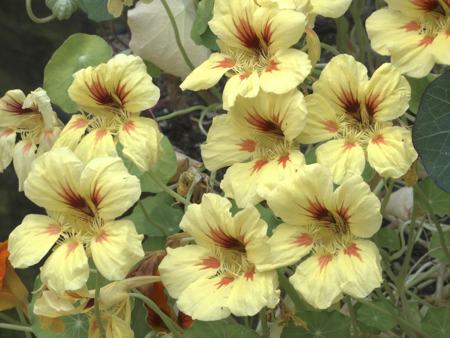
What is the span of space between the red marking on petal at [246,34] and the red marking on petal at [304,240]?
206mm

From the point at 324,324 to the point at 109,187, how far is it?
319 mm

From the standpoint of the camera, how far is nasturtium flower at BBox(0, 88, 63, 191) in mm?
1133

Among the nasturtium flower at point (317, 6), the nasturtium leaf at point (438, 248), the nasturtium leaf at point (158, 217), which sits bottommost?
the nasturtium leaf at point (438, 248)

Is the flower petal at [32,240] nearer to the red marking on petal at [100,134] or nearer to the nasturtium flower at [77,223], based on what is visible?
the nasturtium flower at [77,223]

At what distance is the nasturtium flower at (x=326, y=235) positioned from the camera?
916 mm

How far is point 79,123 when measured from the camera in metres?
1.09

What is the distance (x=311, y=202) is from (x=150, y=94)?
22cm

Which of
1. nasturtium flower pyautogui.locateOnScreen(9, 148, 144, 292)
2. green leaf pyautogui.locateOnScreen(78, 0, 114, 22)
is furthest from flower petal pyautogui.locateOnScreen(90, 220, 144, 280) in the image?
green leaf pyautogui.locateOnScreen(78, 0, 114, 22)

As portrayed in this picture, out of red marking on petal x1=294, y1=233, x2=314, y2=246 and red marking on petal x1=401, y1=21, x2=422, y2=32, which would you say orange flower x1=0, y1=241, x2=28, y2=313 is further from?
red marking on petal x1=401, y1=21, x2=422, y2=32

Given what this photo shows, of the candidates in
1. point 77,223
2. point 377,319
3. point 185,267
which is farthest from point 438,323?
point 77,223

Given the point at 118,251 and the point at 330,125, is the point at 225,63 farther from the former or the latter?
the point at 118,251

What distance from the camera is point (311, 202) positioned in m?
0.95

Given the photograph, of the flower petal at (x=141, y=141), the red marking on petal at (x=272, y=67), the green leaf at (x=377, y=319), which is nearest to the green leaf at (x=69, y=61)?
the flower petal at (x=141, y=141)

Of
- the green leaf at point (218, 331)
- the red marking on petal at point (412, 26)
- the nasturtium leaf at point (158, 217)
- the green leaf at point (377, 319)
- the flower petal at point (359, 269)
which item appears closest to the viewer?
the flower petal at point (359, 269)
